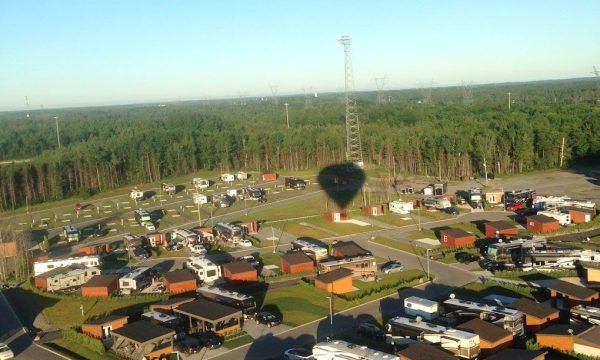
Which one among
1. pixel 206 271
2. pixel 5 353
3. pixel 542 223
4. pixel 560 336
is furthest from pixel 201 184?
pixel 560 336

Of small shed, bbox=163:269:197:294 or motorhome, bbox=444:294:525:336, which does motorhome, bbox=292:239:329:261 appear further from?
motorhome, bbox=444:294:525:336

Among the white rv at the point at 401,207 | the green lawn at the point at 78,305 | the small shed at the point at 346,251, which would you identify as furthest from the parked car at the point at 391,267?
the white rv at the point at 401,207

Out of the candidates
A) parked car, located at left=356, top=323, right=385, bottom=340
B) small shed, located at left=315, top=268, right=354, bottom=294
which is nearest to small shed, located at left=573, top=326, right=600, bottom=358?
parked car, located at left=356, top=323, right=385, bottom=340

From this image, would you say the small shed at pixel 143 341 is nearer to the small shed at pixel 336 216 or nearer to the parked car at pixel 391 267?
the parked car at pixel 391 267

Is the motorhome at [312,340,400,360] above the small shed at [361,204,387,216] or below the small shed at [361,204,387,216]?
above

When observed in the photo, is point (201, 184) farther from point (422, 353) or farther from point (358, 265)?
point (422, 353)
